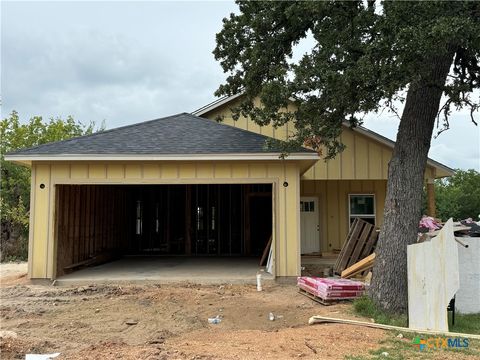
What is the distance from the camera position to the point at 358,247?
1164 cm

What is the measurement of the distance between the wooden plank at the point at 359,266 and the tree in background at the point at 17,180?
1424 cm

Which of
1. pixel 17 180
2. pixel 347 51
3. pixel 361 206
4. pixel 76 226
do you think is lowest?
pixel 76 226

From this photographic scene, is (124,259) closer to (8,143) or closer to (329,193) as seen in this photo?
(329,193)

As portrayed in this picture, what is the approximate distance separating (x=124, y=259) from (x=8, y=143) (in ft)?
38.1

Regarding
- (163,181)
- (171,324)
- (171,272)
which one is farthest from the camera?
(171,272)

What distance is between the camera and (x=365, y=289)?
8.64 metres

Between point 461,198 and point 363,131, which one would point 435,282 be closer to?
point 363,131

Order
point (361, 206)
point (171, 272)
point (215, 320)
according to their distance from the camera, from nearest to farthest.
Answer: point (215, 320), point (171, 272), point (361, 206)

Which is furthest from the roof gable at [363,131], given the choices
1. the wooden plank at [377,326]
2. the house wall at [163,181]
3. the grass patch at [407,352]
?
the grass patch at [407,352]

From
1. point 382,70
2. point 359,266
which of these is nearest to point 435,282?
point 382,70

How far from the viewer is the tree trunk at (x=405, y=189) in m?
7.45

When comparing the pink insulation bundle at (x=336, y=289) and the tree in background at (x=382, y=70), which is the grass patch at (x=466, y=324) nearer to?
the tree in background at (x=382, y=70)

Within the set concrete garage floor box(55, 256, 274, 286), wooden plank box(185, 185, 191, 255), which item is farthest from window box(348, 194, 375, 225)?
wooden plank box(185, 185, 191, 255)

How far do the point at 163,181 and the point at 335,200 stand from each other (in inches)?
285
